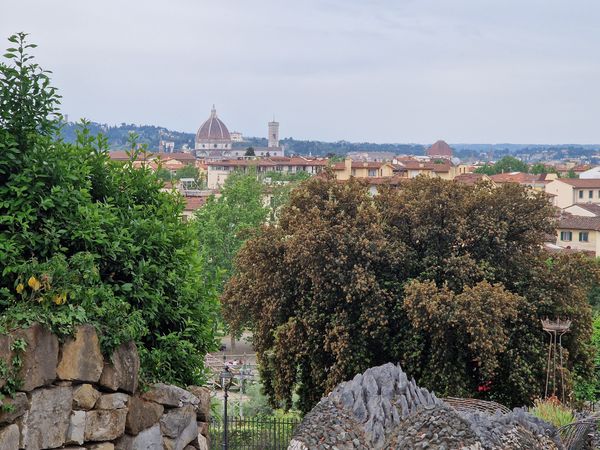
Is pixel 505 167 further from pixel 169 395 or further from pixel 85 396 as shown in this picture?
pixel 85 396

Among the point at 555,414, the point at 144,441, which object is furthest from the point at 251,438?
the point at 144,441

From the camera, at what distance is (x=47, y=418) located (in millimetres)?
6152

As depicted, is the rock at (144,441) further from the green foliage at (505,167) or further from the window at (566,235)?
the green foliage at (505,167)

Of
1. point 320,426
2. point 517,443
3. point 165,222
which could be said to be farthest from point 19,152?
point 517,443

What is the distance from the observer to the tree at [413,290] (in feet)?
59.0

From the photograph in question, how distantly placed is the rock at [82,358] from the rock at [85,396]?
0.05 meters

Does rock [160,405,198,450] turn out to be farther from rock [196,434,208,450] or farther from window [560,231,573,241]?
window [560,231,573,241]

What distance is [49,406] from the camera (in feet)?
20.2

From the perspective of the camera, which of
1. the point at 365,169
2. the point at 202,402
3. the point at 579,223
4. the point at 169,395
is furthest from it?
the point at 365,169

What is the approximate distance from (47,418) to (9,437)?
0.94 ft

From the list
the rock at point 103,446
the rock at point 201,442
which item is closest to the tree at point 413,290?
the rock at point 201,442

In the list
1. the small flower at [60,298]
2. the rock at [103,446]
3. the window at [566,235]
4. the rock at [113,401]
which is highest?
the small flower at [60,298]

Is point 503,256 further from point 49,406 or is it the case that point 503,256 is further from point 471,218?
point 49,406

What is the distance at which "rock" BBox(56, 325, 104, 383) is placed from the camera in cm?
622
